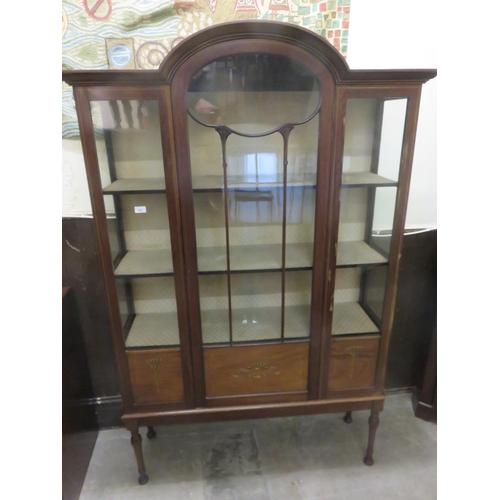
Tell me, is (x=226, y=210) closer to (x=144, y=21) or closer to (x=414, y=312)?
(x=144, y=21)

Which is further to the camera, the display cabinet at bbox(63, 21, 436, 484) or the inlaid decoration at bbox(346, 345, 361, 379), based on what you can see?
the inlaid decoration at bbox(346, 345, 361, 379)

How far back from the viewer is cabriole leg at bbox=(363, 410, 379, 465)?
1528mm

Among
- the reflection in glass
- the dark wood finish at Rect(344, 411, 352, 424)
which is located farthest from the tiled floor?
the reflection in glass

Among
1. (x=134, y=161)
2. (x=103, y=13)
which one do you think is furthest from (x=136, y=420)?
(x=103, y=13)

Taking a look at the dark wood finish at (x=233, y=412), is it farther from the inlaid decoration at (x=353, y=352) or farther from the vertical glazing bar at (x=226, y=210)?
the vertical glazing bar at (x=226, y=210)

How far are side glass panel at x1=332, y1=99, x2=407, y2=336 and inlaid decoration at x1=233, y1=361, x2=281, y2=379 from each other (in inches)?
11.3

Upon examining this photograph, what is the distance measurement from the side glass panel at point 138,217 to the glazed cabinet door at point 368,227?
63cm

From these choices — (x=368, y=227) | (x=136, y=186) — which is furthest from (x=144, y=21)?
(x=368, y=227)

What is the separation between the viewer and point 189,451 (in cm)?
169

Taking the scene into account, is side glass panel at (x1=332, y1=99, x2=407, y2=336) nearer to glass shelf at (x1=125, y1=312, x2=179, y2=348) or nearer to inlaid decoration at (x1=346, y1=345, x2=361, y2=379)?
inlaid decoration at (x1=346, y1=345, x2=361, y2=379)

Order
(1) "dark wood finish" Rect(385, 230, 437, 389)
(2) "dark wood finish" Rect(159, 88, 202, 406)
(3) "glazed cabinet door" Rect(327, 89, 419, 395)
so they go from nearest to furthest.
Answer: (2) "dark wood finish" Rect(159, 88, 202, 406) → (3) "glazed cabinet door" Rect(327, 89, 419, 395) → (1) "dark wood finish" Rect(385, 230, 437, 389)

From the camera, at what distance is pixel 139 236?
1.42 meters

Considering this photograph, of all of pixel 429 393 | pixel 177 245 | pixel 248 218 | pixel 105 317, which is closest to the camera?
pixel 177 245

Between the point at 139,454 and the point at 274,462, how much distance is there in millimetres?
600
